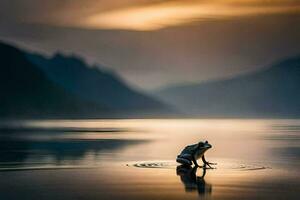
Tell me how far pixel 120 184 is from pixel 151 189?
2.60 meters

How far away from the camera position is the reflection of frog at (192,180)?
33062mm

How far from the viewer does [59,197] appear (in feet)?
97.8

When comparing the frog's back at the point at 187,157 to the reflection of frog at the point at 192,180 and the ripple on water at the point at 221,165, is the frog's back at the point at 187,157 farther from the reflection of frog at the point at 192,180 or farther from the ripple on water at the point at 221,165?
the ripple on water at the point at 221,165

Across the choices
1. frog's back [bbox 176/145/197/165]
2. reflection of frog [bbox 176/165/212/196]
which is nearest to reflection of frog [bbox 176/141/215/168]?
frog's back [bbox 176/145/197/165]

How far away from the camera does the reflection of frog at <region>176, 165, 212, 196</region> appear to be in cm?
3306

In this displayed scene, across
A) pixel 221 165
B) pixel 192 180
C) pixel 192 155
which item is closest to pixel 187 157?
pixel 192 155

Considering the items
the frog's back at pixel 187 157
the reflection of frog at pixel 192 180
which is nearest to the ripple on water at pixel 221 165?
the frog's back at pixel 187 157

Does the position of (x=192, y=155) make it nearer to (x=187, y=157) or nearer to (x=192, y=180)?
(x=187, y=157)

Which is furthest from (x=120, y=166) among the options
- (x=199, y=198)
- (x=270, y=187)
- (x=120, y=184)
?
(x=199, y=198)

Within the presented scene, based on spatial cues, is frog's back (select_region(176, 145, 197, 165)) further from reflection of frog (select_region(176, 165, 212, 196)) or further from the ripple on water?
the ripple on water

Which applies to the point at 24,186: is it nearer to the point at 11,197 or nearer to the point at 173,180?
the point at 11,197

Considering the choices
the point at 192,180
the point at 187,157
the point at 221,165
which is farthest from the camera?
the point at 221,165

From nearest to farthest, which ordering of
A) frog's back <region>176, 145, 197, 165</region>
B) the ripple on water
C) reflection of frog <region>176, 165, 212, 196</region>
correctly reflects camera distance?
reflection of frog <region>176, 165, 212, 196</region> < frog's back <region>176, 145, 197, 165</region> < the ripple on water

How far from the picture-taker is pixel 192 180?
37.4m
